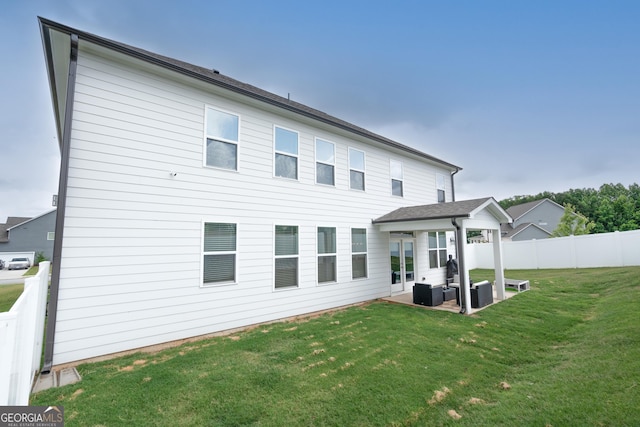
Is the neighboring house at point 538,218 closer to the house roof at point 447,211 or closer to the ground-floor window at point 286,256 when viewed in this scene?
the house roof at point 447,211

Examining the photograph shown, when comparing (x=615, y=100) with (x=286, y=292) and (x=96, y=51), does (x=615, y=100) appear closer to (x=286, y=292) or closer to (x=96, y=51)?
(x=286, y=292)

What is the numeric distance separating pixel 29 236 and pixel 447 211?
42.5 metres

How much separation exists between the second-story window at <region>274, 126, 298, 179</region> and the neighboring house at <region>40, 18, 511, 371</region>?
1.5 inches

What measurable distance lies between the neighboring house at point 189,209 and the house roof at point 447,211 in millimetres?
60

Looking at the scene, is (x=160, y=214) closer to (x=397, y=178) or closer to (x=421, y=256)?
(x=397, y=178)

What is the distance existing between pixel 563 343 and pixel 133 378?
24.0 feet

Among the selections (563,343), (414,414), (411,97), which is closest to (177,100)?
(414,414)

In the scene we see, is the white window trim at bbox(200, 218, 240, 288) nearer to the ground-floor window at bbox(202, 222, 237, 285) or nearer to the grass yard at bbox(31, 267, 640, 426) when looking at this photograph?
the ground-floor window at bbox(202, 222, 237, 285)

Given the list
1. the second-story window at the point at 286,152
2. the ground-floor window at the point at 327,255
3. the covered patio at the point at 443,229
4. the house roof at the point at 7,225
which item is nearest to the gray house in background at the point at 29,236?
the house roof at the point at 7,225

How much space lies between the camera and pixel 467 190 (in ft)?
166

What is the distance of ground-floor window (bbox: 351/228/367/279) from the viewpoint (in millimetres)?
8594

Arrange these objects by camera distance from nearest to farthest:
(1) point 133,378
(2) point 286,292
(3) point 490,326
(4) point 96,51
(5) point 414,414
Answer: (5) point 414,414, (1) point 133,378, (4) point 96,51, (3) point 490,326, (2) point 286,292

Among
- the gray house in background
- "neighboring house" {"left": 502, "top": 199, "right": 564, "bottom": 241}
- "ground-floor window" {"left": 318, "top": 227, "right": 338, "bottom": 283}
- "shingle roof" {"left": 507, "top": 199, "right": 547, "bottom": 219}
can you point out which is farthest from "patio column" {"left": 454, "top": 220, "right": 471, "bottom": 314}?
the gray house in background

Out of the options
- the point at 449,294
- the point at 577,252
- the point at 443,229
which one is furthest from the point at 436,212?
the point at 577,252
